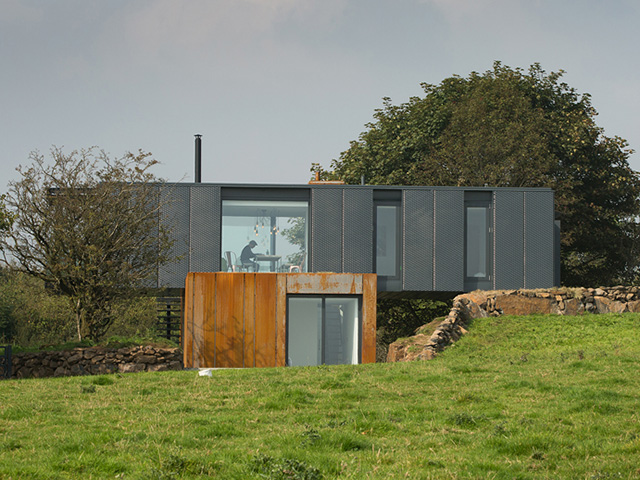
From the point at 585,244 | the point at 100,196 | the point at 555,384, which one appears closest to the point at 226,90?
the point at 100,196

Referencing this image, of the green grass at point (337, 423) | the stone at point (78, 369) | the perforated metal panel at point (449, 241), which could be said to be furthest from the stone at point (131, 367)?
the perforated metal panel at point (449, 241)

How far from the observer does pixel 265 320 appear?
20.6 meters

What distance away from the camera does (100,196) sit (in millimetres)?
18984

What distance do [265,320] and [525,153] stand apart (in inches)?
679

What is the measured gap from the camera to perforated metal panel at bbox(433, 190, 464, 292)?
2489 cm

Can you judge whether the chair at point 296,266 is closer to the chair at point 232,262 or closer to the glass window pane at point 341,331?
the chair at point 232,262

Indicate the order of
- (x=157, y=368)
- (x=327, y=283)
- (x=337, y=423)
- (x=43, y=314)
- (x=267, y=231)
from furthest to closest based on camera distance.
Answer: (x=267, y=231)
(x=327, y=283)
(x=43, y=314)
(x=157, y=368)
(x=337, y=423)

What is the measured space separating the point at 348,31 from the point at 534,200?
9.04m

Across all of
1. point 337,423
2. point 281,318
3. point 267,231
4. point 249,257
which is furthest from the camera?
point 267,231

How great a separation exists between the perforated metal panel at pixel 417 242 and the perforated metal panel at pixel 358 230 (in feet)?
3.94

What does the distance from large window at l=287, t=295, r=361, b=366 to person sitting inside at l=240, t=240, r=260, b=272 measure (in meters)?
2.52

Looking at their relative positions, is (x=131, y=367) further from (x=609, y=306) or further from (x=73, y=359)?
(x=609, y=306)

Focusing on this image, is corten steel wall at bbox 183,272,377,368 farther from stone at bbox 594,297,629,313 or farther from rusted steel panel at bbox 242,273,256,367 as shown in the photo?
stone at bbox 594,297,629,313

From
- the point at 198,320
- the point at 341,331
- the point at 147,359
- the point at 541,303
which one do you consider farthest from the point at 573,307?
the point at 147,359
